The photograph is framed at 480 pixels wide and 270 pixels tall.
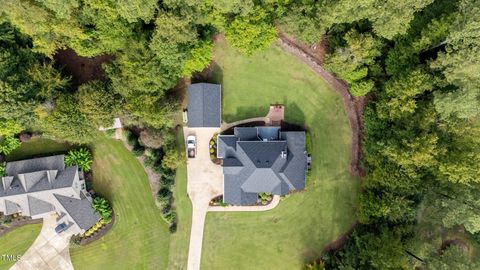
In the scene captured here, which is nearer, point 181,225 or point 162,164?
point 162,164

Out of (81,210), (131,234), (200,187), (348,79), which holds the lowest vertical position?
(131,234)

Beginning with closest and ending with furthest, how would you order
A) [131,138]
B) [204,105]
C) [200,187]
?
[204,105] → [131,138] → [200,187]

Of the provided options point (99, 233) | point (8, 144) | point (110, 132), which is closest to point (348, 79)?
point (110, 132)

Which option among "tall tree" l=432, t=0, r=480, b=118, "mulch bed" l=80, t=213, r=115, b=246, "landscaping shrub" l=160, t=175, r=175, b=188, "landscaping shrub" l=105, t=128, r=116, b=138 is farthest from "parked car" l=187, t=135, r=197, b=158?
"tall tree" l=432, t=0, r=480, b=118

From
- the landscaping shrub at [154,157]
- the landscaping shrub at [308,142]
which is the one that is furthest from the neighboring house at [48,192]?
the landscaping shrub at [308,142]

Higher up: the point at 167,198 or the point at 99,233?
the point at 167,198

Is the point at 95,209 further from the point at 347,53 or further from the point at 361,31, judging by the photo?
the point at 361,31

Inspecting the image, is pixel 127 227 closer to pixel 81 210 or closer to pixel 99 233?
pixel 99 233
